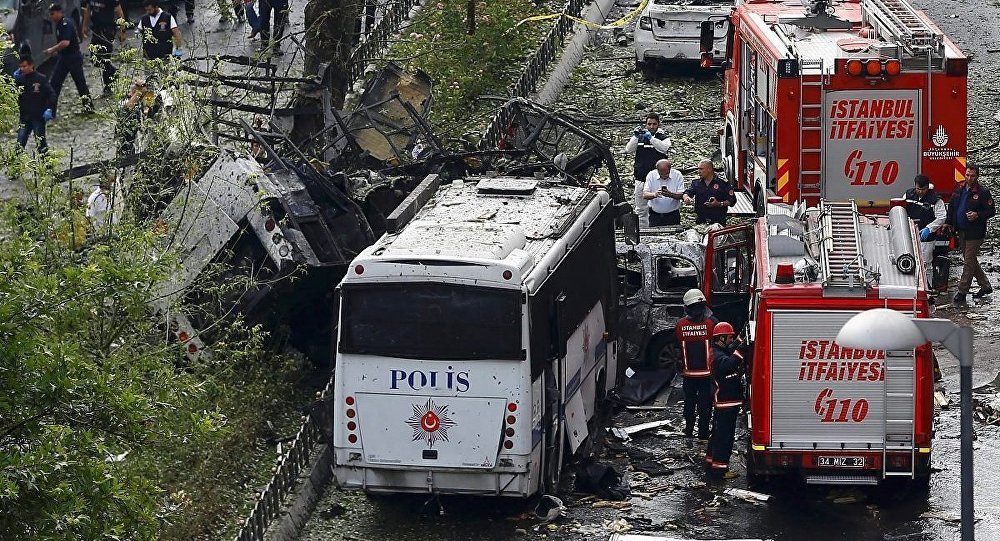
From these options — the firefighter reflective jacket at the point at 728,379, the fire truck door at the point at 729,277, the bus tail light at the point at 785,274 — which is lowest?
the firefighter reflective jacket at the point at 728,379

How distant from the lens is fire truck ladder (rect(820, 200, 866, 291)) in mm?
14469

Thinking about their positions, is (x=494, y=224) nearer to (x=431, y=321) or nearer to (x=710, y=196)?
(x=431, y=321)

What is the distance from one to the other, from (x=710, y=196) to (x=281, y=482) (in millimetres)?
8307

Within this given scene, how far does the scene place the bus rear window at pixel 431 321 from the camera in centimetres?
1446

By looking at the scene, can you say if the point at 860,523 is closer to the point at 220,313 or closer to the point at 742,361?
the point at 742,361

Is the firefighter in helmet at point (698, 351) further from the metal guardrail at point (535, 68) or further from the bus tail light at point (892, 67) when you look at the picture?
the metal guardrail at point (535, 68)

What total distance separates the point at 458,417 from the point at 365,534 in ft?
4.72

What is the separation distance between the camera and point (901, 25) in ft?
66.2

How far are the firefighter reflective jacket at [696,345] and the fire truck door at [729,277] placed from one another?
4.00 ft

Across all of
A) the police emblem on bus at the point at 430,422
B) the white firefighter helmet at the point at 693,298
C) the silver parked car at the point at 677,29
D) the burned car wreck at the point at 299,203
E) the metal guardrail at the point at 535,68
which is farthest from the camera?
the silver parked car at the point at 677,29

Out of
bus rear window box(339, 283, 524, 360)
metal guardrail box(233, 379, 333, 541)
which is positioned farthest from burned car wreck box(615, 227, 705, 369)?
bus rear window box(339, 283, 524, 360)

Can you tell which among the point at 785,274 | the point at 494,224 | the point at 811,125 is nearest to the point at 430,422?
the point at 494,224

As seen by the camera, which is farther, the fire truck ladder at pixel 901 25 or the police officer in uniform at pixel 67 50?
the police officer in uniform at pixel 67 50

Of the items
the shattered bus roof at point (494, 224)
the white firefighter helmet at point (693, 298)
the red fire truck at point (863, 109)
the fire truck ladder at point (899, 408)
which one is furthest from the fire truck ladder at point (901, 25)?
the fire truck ladder at point (899, 408)
